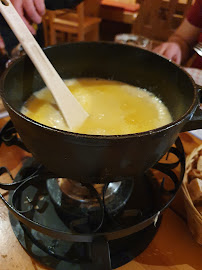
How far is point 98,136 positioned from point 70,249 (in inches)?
16.1

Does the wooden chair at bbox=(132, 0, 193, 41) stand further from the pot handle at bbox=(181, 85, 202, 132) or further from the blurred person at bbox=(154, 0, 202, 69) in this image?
the pot handle at bbox=(181, 85, 202, 132)

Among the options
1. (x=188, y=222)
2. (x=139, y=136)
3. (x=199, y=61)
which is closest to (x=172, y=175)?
(x=188, y=222)

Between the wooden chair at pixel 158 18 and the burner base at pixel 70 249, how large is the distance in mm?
1859

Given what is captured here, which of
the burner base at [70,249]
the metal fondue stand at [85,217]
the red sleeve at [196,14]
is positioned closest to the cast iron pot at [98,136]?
the metal fondue stand at [85,217]

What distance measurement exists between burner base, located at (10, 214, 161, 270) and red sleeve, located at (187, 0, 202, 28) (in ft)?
4.36

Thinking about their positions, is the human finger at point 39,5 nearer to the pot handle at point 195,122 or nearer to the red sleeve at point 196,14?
Result: the pot handle at point 195,122

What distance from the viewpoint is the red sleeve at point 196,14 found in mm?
1507

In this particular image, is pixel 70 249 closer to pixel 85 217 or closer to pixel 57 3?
pixel 85 217

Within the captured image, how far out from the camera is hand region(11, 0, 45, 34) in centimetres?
90

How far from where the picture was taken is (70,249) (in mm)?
733

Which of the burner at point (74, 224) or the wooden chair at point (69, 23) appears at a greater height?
the burner at point (74, 224)

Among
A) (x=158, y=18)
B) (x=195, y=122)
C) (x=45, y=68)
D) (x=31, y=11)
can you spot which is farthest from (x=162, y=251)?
(x=158, y=18)

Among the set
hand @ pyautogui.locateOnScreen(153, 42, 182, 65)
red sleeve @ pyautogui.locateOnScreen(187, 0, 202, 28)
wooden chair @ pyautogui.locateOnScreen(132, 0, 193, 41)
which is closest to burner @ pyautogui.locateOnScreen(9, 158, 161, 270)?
hand @ pyautogui.locateOnScreen(153, 42, 182, 65)

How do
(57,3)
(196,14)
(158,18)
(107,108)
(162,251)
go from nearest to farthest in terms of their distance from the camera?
(162,251), (107,108), (57,3), (196,14), (158,18)
